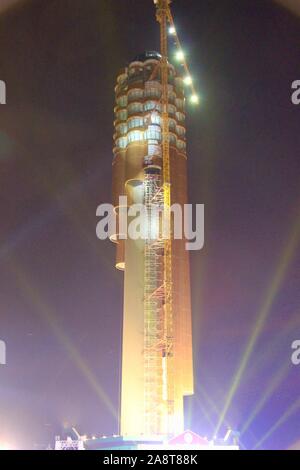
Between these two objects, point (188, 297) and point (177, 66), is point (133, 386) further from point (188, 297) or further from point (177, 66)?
point (177, 66)

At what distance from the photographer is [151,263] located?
59375 mm

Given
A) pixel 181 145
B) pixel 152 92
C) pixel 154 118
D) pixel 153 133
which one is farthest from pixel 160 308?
pixel 152 92

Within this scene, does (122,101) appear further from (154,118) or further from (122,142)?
(154,118)

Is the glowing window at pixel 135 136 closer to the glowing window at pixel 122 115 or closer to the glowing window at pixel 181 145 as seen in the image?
the glowing window at pixel 122 115

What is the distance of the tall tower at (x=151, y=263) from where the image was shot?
184 ft

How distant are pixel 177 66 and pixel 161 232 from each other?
81.0 feet

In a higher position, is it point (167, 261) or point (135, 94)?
point (135, 94)

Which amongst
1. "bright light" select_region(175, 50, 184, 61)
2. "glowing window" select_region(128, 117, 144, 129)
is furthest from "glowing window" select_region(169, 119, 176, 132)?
"bright light" select_region(175, 50, 184, 61)

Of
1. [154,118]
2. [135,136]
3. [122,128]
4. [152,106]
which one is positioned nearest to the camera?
[154,118]

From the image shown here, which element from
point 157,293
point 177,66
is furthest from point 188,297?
point 177,66

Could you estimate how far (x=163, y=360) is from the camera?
5716cm

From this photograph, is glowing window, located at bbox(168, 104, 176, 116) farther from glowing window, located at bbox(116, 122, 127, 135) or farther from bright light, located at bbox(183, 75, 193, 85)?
bright light, located at bbox(183, 75, 193, 85)
